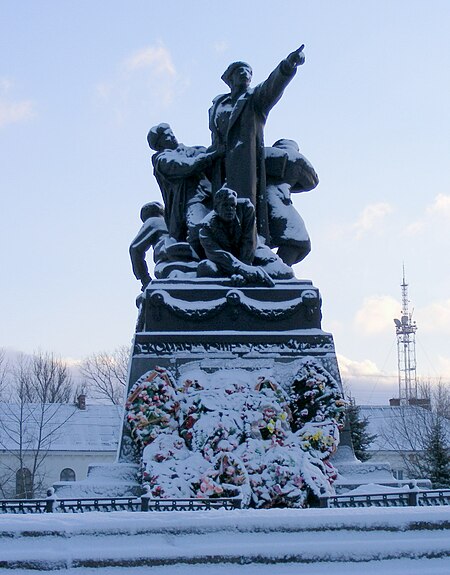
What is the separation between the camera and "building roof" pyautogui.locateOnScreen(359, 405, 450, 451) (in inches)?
1275

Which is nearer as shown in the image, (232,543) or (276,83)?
(232,543)

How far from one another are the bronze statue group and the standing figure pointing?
1cm

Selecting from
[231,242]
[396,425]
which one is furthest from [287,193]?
[396,425]

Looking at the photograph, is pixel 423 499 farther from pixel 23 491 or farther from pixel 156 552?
pixel 23 491

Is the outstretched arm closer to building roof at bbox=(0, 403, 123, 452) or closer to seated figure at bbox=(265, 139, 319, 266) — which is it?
seated figure at bbox=(265, 139, 319, 266)

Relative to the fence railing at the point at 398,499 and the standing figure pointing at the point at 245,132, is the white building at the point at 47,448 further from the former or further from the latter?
the fence railing at the point at 398,499

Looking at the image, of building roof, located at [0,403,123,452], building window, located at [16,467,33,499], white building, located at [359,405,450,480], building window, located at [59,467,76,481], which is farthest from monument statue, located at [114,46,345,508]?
building window, located at [59,467,76,481]

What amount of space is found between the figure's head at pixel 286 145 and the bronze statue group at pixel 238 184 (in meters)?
0.02

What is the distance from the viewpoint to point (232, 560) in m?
5.05

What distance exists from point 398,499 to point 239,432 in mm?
2344

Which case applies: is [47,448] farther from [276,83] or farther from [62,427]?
[276,83]

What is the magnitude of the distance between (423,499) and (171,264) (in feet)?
18.3

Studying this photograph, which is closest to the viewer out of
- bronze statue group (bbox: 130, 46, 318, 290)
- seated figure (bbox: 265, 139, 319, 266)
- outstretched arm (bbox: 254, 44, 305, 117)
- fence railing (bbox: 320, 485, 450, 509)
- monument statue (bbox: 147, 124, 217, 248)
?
fence railing (bbox: 320, 485, 450, 509)

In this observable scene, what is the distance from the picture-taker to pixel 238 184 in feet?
42.7
